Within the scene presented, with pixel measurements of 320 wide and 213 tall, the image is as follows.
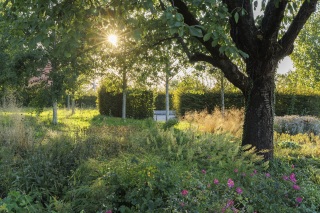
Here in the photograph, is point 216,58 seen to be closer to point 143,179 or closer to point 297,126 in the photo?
point 143,179

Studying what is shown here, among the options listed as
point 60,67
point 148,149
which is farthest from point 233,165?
point 60,67

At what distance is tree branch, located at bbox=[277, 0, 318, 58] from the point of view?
17.3 feet

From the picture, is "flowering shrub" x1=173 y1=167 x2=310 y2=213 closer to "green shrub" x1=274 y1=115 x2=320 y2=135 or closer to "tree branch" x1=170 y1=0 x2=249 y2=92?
"tree branch" x1=170 y1=0 x2=249 y2=92

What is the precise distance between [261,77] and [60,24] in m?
3.37

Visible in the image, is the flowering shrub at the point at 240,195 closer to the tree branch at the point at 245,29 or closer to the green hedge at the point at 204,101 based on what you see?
the tree branch at the point at 245,29

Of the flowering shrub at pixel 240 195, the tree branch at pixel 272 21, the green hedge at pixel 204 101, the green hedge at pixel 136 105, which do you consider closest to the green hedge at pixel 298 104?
the green hedge at pixel 204 101

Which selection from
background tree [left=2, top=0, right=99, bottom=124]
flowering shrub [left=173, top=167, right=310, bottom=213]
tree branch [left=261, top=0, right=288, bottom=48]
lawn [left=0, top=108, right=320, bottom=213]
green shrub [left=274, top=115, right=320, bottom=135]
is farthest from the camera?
green shrub [left=274, top=115, right=320, bottom=135]

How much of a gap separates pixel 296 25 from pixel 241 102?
44.8 ft

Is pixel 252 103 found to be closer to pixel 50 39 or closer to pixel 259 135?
pixel 259 135

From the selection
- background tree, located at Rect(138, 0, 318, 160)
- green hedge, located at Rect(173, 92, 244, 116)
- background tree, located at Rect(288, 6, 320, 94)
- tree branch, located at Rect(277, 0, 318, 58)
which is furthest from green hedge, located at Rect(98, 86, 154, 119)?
tree branch, located at Rect(277, 0, 318, 58)

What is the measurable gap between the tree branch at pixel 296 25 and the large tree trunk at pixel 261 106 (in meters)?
0.28

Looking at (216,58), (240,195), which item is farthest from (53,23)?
(240,195)

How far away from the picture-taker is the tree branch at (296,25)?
528 centimetres

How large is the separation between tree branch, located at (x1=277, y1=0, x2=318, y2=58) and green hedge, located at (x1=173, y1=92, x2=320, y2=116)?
12.4 metres
